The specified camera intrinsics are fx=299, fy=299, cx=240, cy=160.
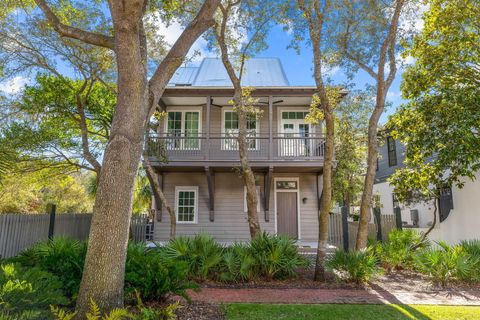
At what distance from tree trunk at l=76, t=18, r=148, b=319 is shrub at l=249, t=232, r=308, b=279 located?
3921 mm

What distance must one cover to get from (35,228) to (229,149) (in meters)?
7.25

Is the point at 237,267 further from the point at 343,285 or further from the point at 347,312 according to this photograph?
the point at 347,312

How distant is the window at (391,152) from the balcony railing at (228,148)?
293 inches

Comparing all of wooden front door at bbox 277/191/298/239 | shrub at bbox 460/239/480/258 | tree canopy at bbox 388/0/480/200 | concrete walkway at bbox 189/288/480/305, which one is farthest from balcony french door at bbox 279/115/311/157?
concrete walkway at bbox 189/288/480/305

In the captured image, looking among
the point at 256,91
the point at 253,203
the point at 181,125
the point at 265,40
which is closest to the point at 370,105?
the point at 256,91

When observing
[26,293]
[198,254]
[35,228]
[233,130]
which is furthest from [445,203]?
[35,228]

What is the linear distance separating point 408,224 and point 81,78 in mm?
16311

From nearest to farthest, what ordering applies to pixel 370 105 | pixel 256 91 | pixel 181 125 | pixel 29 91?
pixel 29 91 → pixel 256 91 → pixel 181 125 → pixel 370 105

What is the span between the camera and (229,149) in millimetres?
12734

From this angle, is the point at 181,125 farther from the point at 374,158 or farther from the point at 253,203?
the point at 374,158

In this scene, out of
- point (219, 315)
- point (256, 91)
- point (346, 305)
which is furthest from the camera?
point (256, 91)

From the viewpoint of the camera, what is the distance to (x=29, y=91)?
10703 millimetres

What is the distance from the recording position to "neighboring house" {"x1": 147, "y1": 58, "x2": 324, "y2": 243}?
1207 cm

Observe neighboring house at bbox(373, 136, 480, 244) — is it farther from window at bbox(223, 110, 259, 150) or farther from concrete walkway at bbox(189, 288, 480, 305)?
window at bbox(223, 110, 259, 150)
